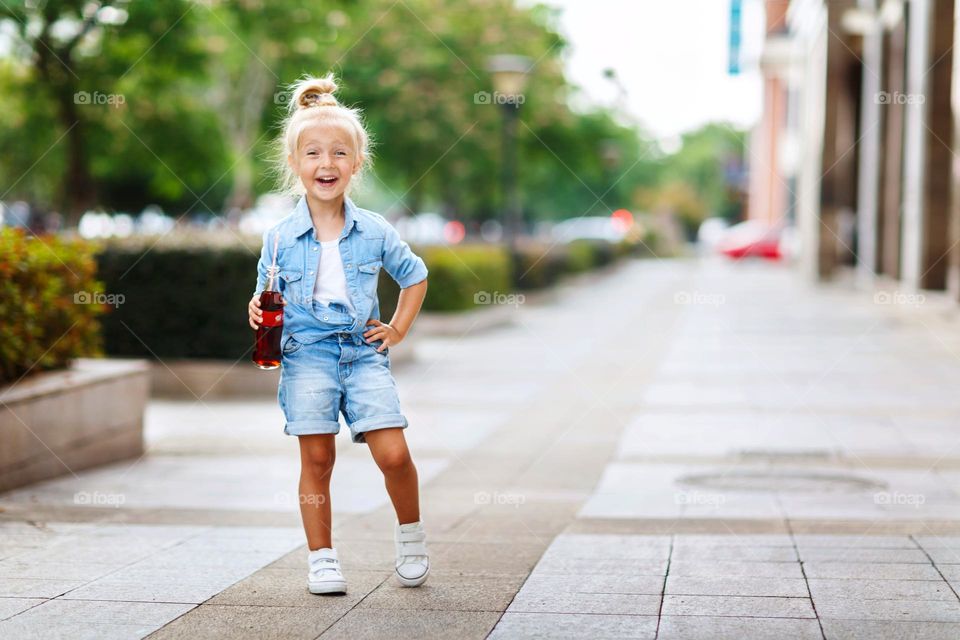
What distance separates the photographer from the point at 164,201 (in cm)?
5438

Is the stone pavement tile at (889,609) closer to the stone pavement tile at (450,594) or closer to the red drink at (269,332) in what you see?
the stone pavement tile at (450,594)

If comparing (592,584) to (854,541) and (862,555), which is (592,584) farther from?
(854,541)

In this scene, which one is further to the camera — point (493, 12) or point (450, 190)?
point (450, 190)

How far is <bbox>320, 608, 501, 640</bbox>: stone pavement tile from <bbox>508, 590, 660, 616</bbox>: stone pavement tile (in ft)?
0.53

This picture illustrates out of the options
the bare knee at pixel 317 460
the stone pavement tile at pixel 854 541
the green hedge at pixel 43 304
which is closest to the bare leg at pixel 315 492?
the bare knee at pixel 317 460

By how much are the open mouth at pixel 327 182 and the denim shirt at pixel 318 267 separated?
11cm

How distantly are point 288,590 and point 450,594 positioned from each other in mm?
562

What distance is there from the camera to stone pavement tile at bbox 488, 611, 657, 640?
3.80 metres

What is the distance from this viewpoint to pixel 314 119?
4.36 m

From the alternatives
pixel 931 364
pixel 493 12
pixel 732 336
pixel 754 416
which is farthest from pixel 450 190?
pixel 754 416

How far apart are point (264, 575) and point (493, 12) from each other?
104ft

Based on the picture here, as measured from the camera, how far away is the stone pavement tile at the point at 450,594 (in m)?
4.18

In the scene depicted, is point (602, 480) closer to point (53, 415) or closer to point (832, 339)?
point (53, 415)

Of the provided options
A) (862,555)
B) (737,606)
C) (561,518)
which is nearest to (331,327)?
(737,606)
